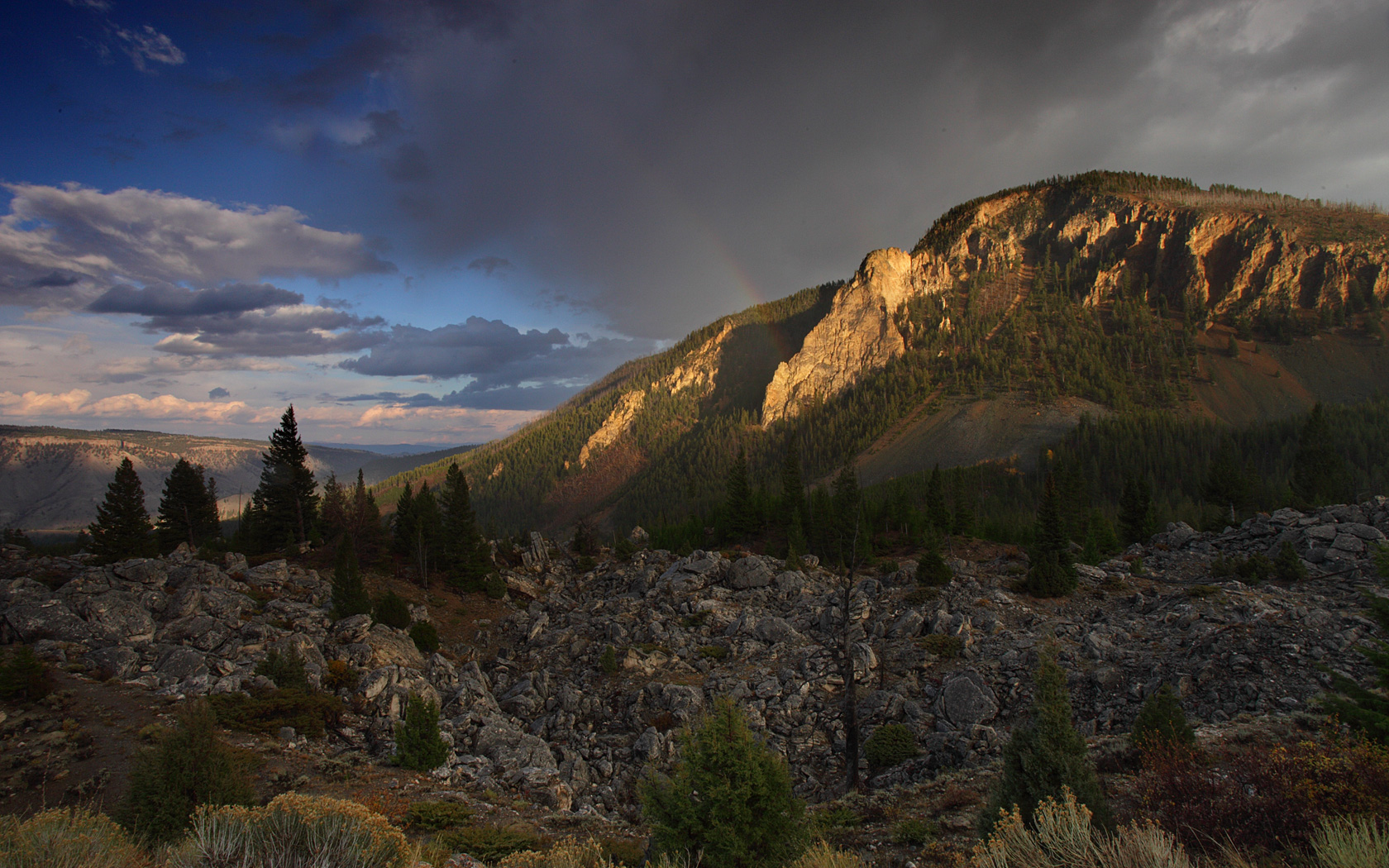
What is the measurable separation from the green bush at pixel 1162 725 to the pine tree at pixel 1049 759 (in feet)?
16.8

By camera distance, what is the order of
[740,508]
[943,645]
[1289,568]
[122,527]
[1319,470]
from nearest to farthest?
[943,645] → [1289,568] → [122,527] → [1319,470] → [740,508]

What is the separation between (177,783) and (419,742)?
8.26 meters

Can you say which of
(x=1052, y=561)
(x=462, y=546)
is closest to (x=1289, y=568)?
(x=1052, y=561)

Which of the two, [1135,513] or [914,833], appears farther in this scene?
[1135,513]

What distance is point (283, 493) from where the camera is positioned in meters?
45.6

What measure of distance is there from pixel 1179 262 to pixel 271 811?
789ft

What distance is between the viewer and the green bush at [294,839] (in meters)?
6.60

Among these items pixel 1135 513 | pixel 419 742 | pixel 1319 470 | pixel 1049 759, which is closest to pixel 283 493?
pixel 419 742

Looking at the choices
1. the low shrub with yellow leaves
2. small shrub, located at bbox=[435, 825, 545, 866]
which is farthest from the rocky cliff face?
the low shrub with yellow leaves

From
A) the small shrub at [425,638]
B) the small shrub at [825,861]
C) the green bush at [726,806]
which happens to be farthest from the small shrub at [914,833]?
the small shrub at [425,638]

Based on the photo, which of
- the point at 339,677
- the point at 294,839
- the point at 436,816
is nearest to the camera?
the point at 294,839

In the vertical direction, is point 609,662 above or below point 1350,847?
below

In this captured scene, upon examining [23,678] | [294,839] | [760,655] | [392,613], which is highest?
[294,839]

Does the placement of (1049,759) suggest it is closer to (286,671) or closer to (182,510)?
(286,671)
